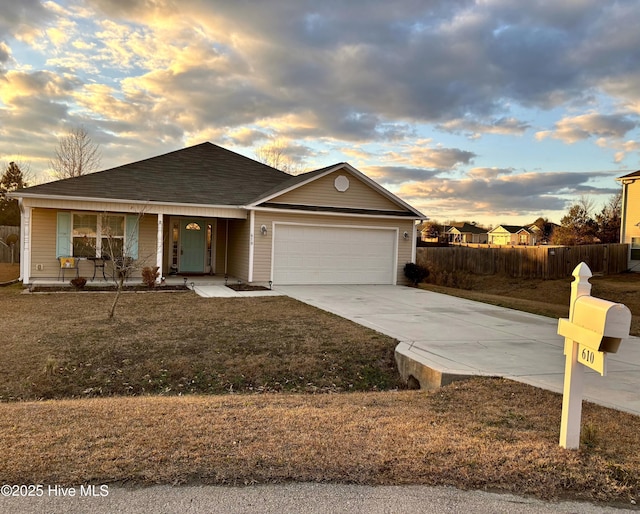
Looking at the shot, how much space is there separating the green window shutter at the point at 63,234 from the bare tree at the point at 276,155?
2108 centimetres

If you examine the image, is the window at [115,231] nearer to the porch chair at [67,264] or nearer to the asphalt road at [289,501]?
the porch chair at [67,264]

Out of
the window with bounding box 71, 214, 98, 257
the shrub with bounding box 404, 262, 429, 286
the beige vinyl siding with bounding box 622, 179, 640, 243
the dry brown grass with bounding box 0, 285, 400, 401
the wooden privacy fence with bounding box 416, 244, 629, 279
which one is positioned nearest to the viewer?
the dry brown grass with bounding box 0, 285, 400, 401

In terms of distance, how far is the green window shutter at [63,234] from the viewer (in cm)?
1370

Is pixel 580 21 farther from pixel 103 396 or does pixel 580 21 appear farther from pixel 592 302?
pixel 103 396

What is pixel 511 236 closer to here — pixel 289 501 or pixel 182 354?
pixel 182 354

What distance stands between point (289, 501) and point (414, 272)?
14.2m

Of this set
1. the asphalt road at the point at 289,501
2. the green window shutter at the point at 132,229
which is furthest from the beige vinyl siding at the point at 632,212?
the asphalt road at the point at 289,501

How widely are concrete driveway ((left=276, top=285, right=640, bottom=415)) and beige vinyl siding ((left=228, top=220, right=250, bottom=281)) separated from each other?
8.29ft

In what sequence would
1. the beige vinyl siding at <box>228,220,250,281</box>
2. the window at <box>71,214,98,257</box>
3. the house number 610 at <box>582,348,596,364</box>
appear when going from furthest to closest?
1. the beige vinyl siding at <box>228,220,250,281</box>
2. the window at <box>71,214,98,257</box>
3. the house number 610 at <box>582,348,596,364</box>

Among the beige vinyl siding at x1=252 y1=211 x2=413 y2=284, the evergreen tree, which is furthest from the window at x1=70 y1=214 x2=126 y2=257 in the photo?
the evergreen tree

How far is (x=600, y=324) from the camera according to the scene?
8.75 ft

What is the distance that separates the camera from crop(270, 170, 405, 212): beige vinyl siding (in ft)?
48.9

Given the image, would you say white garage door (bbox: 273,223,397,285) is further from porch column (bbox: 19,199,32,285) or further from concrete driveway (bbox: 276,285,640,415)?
porch column (bbox: 19,199,32,285)

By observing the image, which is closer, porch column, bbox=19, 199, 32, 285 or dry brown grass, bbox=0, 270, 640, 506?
dry brown grass, bbox=0, 270, 640, 506
